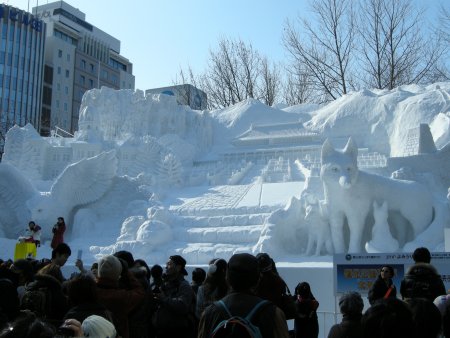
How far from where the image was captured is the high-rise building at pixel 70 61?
56906mm

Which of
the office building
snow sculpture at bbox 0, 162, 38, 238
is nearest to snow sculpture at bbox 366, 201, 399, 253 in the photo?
snow sculpture at bbox 0, 162, 38, 238

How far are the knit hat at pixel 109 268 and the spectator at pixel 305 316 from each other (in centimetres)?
197

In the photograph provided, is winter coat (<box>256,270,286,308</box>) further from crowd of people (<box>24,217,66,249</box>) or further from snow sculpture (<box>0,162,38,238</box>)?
snow sculpture (<box>0,162,38,238</box>)

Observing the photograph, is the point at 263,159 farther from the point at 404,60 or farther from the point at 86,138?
the point at 404,60

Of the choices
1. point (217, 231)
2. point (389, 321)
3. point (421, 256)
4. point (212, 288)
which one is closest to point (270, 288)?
point (212, 288)

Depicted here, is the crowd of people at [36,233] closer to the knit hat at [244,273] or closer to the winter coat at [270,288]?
the winter coat at [270,288]

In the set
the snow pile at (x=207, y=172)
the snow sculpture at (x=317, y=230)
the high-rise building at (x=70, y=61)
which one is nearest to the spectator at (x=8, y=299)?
the snow pile at (x=207, y=172)

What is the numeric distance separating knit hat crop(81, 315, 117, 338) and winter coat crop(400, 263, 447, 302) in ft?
7.60

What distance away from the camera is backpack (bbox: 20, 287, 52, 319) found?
12.8 feet

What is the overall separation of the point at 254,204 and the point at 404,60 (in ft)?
49.5

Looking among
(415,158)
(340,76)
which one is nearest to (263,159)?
(415,158)

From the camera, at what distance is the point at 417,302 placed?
3242 mm

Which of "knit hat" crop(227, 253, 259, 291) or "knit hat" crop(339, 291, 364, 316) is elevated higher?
"knit hat" crop(227, 253, 259, 291)

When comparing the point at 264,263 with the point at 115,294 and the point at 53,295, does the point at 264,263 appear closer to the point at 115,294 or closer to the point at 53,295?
the point at 115,294
